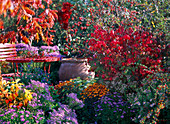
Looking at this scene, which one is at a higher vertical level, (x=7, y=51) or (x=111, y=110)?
(x=7, y=51)

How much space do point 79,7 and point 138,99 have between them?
18.1 ft

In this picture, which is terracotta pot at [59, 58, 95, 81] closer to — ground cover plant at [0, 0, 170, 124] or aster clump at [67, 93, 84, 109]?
ground cover plant at [0, 0, 170, 124]

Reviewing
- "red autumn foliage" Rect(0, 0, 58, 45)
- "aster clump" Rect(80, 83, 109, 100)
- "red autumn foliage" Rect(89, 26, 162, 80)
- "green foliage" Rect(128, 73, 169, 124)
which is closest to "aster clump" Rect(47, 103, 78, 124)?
"aster clump" Rect(80, 83, 109, 100)

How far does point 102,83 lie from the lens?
4.73 meters

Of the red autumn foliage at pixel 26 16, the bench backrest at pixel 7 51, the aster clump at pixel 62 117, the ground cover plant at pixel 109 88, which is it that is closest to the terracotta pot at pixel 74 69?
the ground cover plant at pixel 109 88

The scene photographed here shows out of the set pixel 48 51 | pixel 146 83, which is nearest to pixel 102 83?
pixel 146 83

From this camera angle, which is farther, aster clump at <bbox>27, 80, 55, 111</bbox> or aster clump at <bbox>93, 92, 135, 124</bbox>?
aster clump at <bbox>93, 92, 135, 124</bbox>

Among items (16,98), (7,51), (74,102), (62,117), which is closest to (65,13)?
(7,51)

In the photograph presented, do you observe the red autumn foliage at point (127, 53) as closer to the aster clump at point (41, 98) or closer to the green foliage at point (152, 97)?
A: the green foliage at point (152, 97)

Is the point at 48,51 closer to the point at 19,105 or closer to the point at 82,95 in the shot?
the point at 82,95

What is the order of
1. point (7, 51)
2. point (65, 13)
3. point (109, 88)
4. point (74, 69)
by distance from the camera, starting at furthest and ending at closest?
point (65, 13)
point (7, 51)
point (74, 69)
point (109, 88)

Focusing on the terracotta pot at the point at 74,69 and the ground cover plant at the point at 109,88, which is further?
the terracotta pot at the point at 74,69

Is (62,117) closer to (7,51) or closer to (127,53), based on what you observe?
(127,53)

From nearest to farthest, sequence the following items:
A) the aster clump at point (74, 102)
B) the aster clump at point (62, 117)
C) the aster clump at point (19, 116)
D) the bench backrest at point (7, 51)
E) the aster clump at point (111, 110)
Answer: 1. the aster clump at point (19, 116)
2. the aster clump at point (62, 117)
3. the aster clump at point (111, 110)
4. the aster clump at point (74, 102)
5. the bench backrest at point (7, 51)
